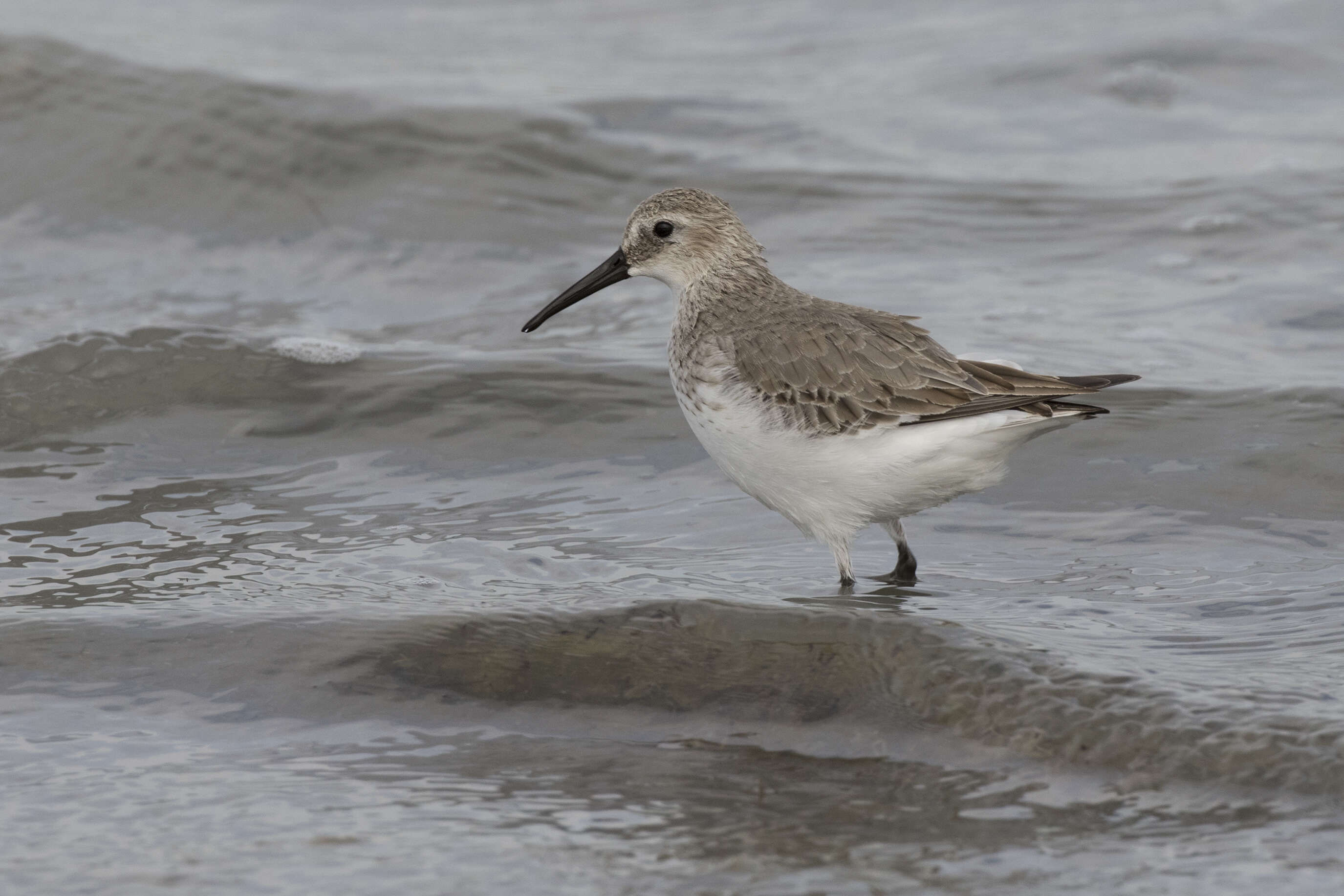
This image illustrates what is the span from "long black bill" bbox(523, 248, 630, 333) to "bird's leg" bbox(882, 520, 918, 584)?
1.67m

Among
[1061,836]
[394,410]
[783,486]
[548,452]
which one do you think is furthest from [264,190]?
[1061,836]

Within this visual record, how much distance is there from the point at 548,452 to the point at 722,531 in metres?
1.31

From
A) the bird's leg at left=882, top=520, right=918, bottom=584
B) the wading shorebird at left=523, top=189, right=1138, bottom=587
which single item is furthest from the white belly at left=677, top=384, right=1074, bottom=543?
the bird's leg at left=882, top=520, right=918, bottom=584

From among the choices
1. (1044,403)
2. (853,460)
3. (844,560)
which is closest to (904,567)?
(844,560)

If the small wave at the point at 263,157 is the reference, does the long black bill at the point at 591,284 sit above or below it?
below

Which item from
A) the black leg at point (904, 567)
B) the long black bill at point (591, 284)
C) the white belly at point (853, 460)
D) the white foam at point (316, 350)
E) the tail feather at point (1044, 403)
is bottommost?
the black leg at point (904, 567)

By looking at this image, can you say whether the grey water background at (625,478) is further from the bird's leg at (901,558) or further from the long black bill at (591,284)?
the long black bill at (591,284)

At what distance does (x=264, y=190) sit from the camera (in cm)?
1128

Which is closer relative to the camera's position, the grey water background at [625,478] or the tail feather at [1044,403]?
the grey water background at [625,478]

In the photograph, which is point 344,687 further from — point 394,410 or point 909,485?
point 394,410

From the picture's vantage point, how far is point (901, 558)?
5.93 meters

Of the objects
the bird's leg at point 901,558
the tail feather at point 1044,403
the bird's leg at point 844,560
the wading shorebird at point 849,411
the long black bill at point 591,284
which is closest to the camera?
the tail feather at point 1044,403

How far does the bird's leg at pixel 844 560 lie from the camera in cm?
573

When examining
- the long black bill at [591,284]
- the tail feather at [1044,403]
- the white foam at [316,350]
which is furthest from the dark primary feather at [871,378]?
the white foam at [316,350]
